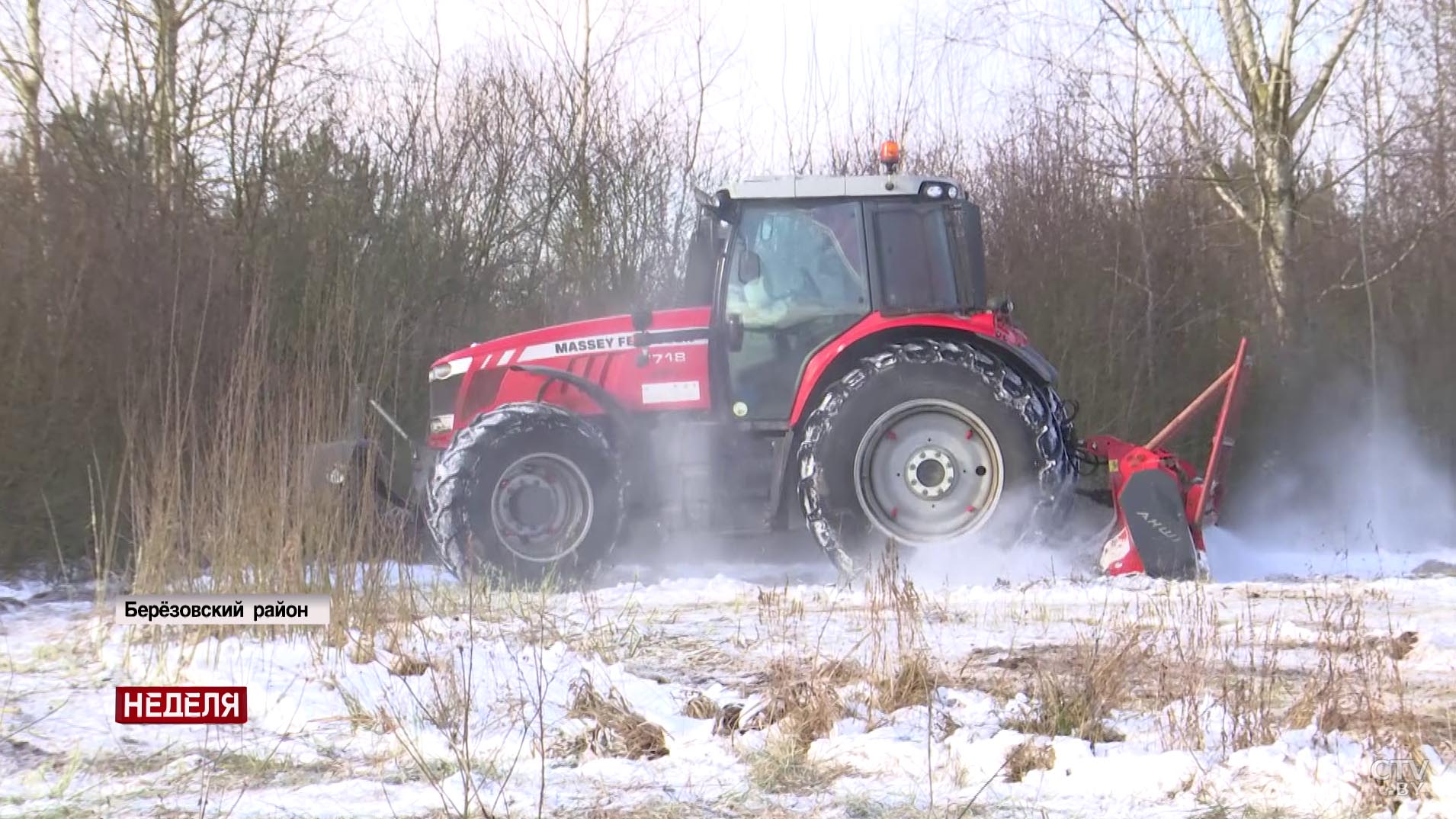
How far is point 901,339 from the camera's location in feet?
20.3

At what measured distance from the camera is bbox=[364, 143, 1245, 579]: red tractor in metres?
5.97

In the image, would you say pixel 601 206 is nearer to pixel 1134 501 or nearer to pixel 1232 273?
pixel 1232 273

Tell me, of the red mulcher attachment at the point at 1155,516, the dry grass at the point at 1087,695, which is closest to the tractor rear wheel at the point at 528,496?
the red mulcher attachment at the point at 1155,516

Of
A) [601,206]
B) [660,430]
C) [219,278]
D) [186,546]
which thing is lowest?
[186,546]

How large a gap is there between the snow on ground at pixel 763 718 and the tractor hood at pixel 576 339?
77.0 inches

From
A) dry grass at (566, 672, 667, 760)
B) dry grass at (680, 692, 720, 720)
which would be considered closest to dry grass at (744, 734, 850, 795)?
dry grass at (566, 672, 667, 760)

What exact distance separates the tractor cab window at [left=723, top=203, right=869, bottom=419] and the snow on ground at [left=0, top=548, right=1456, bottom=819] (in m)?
1.76

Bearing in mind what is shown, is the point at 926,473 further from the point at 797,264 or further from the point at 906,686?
the point at 906,686

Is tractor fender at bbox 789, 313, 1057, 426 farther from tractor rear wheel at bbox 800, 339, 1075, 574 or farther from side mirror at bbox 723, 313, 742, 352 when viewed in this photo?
side mirror at bbox 723, 313, 742, 352

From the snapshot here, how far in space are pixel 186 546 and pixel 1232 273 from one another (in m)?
9.47

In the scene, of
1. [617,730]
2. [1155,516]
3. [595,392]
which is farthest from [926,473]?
[617,730]

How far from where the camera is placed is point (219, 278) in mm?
8008

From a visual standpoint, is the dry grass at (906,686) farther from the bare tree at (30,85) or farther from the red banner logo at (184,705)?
the bare tree at (30,85)

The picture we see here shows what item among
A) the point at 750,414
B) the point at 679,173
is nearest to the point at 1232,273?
the point at 679,173
